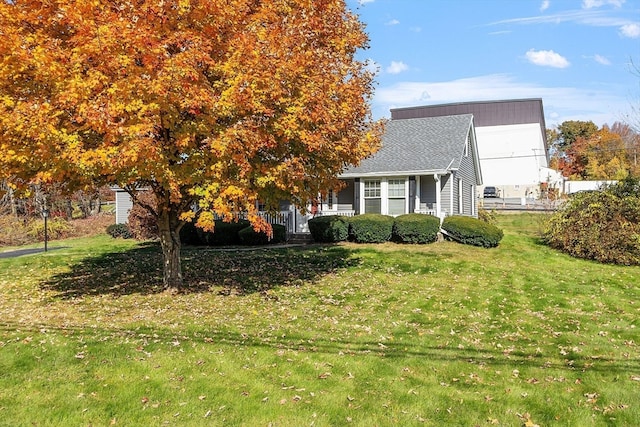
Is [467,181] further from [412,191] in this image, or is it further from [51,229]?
[51,229]

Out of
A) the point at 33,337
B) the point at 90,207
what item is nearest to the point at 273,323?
the point at 33,337

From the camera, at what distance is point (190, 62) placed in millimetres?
9680

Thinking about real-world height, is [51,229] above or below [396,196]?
below

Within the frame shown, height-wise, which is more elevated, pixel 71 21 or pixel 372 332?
pixel 71 21

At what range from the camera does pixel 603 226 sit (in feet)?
63.1

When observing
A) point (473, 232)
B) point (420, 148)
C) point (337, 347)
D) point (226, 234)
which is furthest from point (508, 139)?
point (337, 347)

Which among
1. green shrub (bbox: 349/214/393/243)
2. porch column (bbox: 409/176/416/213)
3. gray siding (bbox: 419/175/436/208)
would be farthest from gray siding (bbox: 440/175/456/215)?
green shrub (bbox: 349/214/393/243)

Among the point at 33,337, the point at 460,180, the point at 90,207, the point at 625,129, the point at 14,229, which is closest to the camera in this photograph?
the point at 33,337

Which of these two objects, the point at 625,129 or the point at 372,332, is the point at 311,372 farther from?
the point at 625,129

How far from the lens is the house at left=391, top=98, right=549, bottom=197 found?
2132 inches

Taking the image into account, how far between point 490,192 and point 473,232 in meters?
34.2

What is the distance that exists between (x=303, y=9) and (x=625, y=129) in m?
78.0

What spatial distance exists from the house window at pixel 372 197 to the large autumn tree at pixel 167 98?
504 inches

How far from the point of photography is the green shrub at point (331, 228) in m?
21.6
